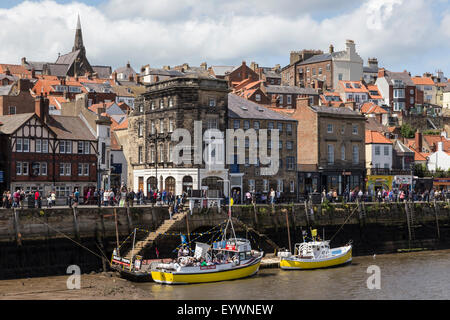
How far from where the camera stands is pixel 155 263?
39094 millimetres

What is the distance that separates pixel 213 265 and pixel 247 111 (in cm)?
2846

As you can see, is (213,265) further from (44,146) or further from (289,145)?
(289,145)

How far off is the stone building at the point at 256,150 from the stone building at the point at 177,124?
7.28 ft

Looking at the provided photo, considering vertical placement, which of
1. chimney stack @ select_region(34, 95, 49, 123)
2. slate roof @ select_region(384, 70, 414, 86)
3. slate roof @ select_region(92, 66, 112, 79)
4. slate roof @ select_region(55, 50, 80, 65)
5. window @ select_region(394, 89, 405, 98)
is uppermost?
slate roof @ select_region(55, 50, 80, 65)

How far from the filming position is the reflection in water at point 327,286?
117 ft

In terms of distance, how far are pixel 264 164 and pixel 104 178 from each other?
14407 mm

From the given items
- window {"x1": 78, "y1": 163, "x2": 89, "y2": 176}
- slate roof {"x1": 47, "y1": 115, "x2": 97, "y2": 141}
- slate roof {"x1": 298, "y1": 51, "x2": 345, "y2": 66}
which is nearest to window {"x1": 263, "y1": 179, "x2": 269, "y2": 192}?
slate roof {"x1": 47, "y1": 115, "x2": 97, "y2": 141}

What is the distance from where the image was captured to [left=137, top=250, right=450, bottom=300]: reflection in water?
3562 centimetres

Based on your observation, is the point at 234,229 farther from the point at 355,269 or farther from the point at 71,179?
the point at 71,179

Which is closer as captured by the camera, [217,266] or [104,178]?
[217,266]

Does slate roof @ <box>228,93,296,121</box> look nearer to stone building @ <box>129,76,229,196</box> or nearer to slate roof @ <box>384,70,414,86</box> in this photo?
stone building @ <box>129,76,229,196</box>

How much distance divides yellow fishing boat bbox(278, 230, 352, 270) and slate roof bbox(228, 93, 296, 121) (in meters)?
20.1
